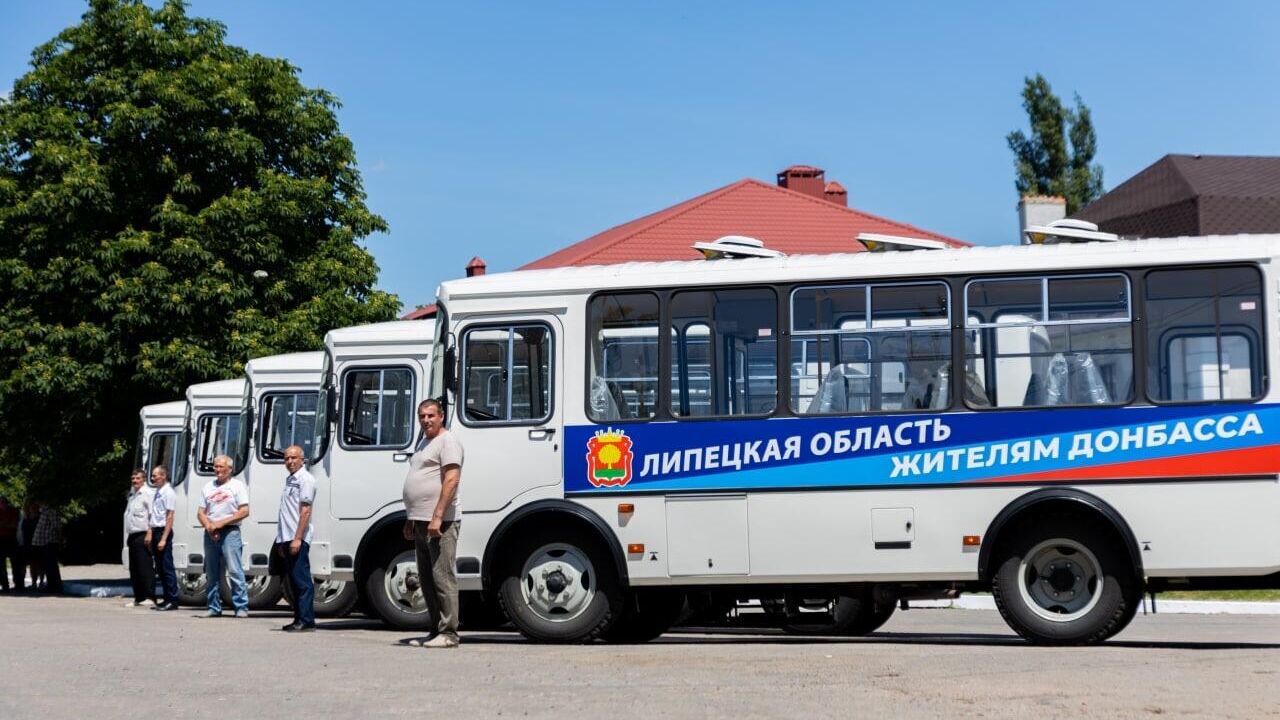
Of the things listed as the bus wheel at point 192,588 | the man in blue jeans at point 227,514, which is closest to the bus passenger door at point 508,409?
the man in blue jeans at point 227,514

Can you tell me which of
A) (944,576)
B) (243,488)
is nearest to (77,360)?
(243,488)

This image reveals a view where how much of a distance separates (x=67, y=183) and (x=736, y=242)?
20494 millimetres

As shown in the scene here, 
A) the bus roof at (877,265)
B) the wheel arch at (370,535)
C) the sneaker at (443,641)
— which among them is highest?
the bus roof at (877,265)

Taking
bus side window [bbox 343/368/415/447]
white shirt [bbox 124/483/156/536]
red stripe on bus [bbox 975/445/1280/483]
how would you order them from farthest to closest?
white shirt [bbox 124/483/156/536], bus side window [bbox 343/368/415/447], red stripe on bus [bbox 975/445/1280/483]

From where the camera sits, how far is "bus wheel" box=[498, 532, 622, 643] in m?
14.3

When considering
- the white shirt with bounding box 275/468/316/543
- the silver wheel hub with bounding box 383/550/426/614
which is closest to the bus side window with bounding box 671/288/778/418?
the silver wheel hub with bounding box 383/550/426/614

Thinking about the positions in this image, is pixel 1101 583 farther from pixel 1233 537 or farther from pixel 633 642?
pixel 633 642

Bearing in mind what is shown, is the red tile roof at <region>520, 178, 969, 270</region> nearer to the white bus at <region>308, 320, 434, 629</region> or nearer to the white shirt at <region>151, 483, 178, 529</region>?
the white shirt at <region>151, 483, 178, 529</region>

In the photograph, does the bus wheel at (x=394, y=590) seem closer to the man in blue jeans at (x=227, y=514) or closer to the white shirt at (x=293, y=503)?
the white shirt at (x=293, y=503)

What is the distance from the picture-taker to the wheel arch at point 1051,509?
43.7 feet

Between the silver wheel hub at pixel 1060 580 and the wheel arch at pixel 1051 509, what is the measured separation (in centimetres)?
24

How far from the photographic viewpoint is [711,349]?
14.3m

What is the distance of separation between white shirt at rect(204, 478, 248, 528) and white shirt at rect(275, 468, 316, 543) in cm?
242

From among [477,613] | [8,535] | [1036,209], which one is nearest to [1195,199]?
[1036,209]
